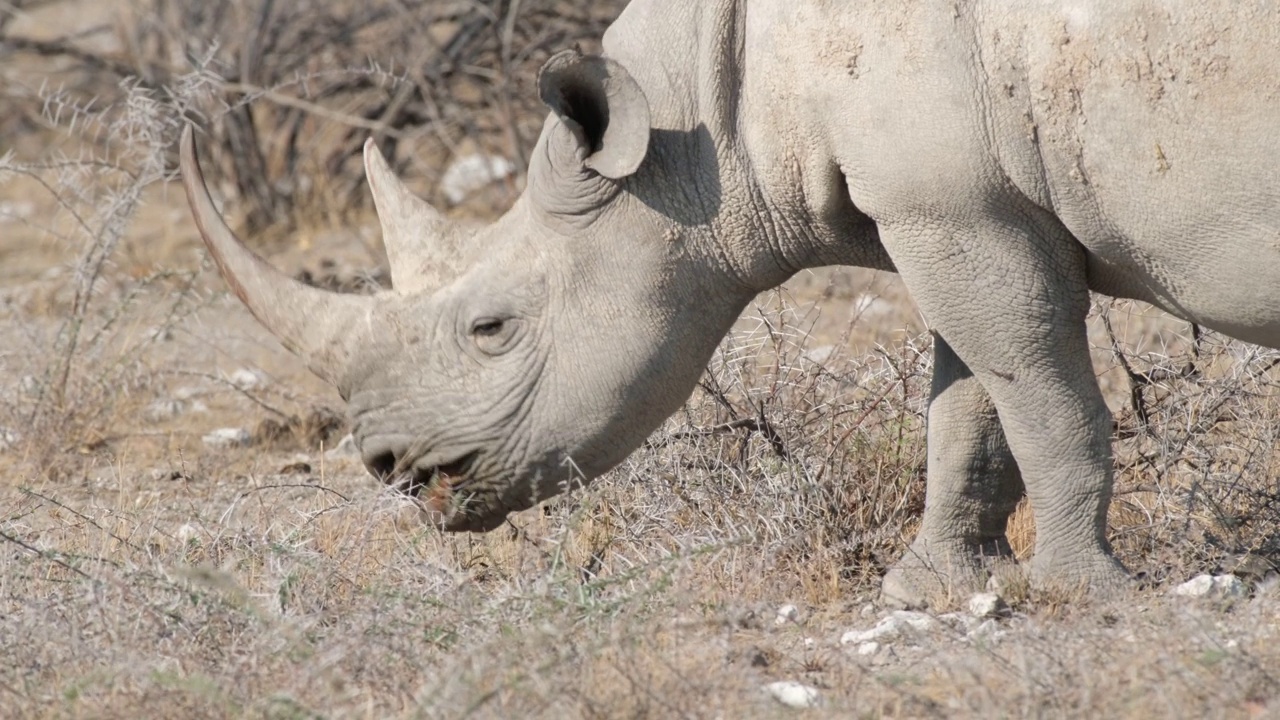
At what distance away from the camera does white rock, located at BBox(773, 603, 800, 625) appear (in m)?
4.52

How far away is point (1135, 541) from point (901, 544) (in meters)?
0.64

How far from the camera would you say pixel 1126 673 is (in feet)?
Answer: 12.1

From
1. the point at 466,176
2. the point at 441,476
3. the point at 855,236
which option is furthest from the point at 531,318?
the point at 466,176

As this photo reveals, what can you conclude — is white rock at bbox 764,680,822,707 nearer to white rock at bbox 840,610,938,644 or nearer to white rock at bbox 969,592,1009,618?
white rock at bbox 840,610,938,644

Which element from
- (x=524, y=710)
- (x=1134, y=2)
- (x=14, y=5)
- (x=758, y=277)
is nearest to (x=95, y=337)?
(x=758, y=277)

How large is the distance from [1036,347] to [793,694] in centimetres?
103

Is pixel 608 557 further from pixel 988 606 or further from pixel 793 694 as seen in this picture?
pixel 793 694

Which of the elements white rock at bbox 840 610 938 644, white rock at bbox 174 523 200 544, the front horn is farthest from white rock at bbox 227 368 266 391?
white rock at bbox 840 610 938 644

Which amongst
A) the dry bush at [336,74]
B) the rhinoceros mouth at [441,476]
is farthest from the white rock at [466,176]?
the rhinoceros mouth at [441,476]

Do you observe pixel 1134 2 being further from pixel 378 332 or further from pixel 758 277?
pixel 378 332

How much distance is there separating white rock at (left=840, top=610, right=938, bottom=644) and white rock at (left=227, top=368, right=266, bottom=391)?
3.90m

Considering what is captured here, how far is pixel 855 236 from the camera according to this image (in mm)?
4469

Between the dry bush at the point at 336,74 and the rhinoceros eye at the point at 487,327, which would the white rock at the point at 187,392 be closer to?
the dry bush at the point at 336,74

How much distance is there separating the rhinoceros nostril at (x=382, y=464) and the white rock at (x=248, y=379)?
9.89ft
